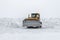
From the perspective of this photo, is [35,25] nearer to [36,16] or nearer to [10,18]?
[36,16]

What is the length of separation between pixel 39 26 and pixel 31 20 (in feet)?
1.60

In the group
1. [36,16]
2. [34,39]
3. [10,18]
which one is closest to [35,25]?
[36,16]

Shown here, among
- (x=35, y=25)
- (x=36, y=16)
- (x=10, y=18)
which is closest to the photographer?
(x=35, y=25)

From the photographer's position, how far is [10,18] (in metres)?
15.2

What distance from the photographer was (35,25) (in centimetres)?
940

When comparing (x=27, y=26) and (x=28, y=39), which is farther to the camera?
(x=27, y=26)

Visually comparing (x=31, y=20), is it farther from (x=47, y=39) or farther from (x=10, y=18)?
(x=10, y=18)

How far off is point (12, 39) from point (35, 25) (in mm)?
3559

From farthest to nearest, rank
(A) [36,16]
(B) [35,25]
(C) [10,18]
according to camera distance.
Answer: (C) [10,18]
(A) [36,16]
(B) [35,25]

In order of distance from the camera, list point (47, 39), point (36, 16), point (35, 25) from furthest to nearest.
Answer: point (36, 16)
point (35, 25)
point (47, 39)

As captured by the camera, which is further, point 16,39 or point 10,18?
point 10,18

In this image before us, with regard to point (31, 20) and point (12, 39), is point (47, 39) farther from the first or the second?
point (31, 20)

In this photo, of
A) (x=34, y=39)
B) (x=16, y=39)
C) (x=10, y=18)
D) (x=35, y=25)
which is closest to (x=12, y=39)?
(x=16, y=39)

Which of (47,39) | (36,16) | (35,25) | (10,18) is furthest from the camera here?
(10,18)
